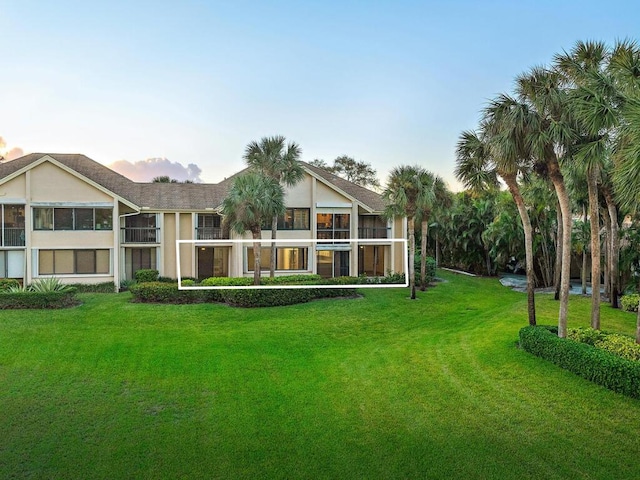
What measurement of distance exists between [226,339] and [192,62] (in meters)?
11.6

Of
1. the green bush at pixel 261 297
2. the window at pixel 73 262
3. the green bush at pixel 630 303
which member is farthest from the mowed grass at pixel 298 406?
the window at pixel 73 262

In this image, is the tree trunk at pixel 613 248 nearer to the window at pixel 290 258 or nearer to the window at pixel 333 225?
the window at pixel 333 225

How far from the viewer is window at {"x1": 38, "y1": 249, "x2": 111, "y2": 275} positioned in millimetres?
23672

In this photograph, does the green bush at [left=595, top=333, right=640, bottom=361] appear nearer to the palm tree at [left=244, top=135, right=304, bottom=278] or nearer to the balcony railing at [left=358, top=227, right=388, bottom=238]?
the palm tree at [left=244, top=135, right=304, bottom=278]

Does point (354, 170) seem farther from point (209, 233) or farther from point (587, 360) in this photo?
point (587, 360)

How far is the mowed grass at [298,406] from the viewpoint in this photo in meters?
6.48

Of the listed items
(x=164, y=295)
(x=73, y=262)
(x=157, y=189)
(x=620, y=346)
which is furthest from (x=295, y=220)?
(x=620, y=346)

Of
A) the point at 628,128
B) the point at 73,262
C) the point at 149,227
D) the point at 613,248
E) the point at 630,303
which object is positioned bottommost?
the point at 630,303

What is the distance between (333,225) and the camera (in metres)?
27.1

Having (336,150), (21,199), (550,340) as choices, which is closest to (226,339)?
(550,340)

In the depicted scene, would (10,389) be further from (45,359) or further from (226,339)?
(226,339)

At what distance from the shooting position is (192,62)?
18609 millimetres

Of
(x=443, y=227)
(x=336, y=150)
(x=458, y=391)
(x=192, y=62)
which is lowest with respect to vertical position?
(x=458, y=391)

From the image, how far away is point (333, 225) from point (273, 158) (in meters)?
6.34
